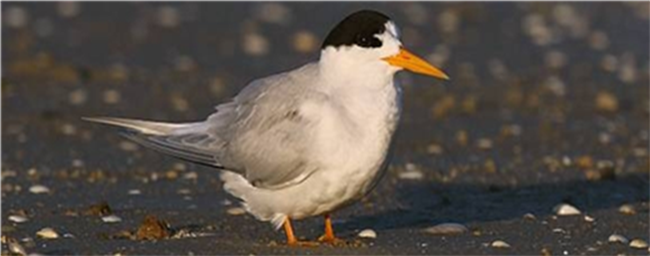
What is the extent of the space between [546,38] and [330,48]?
810 cm

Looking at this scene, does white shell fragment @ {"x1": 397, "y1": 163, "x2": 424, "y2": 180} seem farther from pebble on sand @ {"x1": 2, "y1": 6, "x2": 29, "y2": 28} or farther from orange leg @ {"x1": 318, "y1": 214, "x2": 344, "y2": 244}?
pebble on sand @ {"x1": 2, "y1": 6, "x2": 29, "y2": 28}

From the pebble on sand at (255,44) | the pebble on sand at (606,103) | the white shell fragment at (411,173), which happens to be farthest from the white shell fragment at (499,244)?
the pebble on sand at (255,44)

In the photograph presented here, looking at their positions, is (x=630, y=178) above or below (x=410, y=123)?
below

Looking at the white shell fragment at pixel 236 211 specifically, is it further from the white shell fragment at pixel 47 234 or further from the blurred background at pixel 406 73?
the blurred background at pixel 406 73

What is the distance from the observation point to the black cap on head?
6332 millimetres

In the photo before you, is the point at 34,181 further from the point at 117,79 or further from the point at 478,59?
the point at 478,59

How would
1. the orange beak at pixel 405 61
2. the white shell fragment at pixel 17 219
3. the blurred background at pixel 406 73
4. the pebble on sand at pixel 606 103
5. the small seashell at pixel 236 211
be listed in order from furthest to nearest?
the pebble on sand at pixel 606 103, the blurred background at pixel 406 73, the small seashell at pixel 236 211, the white shell fragment at pixel 17 219, the orange beak at pixel 405 61

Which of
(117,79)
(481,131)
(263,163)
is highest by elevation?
(117,79)

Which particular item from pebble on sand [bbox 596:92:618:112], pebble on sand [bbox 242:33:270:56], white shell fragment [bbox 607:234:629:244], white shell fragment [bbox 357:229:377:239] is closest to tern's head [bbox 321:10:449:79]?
white shell fragment [bbox 357:229:377:239]

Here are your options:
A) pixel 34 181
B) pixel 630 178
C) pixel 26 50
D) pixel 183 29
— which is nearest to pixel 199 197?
pixel 34 181

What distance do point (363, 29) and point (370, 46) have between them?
0.07m

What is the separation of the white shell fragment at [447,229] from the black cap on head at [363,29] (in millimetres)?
937

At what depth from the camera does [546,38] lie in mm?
14297

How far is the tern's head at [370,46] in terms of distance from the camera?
6.34 metres
